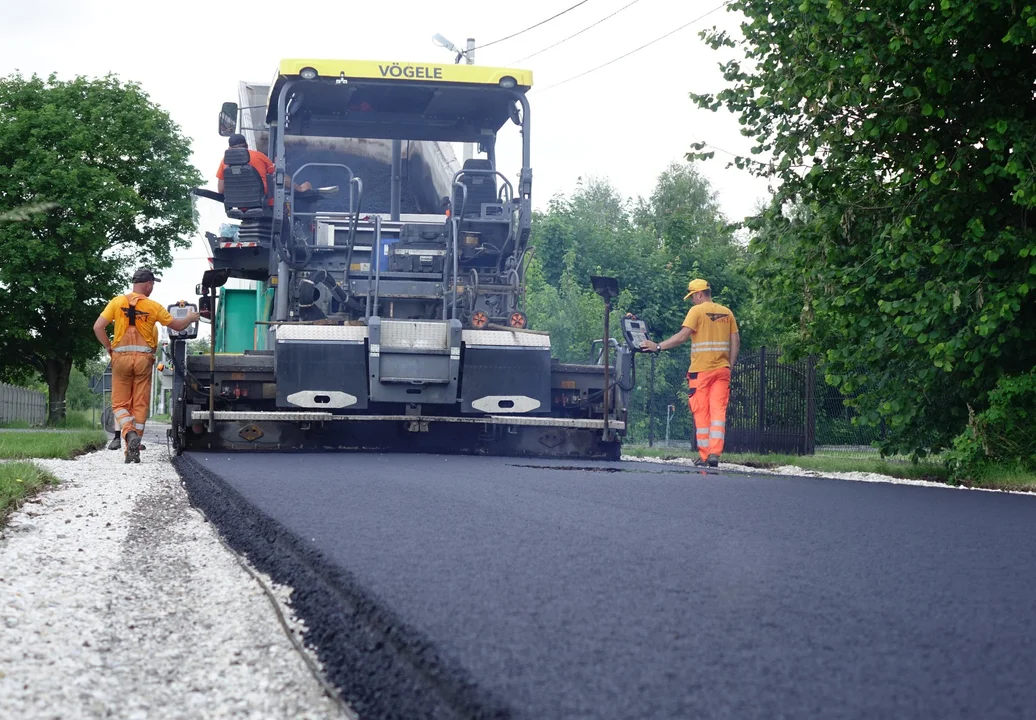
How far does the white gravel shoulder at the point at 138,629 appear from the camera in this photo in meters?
2.65

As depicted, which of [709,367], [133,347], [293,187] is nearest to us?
[133,347]

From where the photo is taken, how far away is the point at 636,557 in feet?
13.3

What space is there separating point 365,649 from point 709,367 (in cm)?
850

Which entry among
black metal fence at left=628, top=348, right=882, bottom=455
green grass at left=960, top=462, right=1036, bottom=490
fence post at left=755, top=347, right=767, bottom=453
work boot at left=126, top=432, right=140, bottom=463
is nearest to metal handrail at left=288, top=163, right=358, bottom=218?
work boot at left=126, top=432, right=140, bottom=463

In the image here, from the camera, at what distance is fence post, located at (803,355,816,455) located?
1678 centimetres

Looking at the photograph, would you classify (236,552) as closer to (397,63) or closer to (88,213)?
(397,63)

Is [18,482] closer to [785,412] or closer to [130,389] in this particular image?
[130,389]

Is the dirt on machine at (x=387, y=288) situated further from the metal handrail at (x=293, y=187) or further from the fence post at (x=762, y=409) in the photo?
the fence post at (x=762, y=409)

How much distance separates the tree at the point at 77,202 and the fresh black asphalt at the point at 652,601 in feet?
70.4

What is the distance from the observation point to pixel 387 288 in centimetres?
1111

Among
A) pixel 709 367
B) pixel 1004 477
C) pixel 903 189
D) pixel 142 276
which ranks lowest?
pixel 1004 477

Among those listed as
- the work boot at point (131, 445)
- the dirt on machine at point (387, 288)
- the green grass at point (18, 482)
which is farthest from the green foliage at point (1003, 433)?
the work boot at point (131, 445)

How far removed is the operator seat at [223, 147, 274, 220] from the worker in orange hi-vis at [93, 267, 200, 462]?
992 mm

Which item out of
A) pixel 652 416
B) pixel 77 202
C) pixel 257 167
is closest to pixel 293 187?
pixel 257 167
